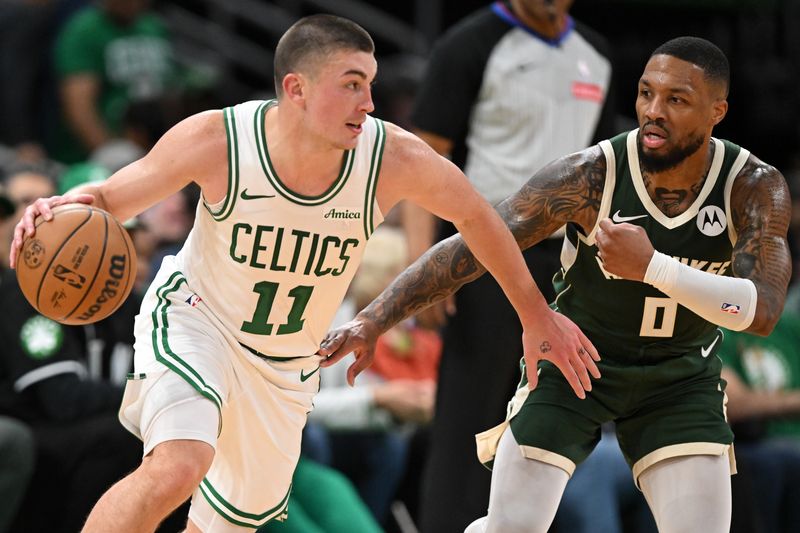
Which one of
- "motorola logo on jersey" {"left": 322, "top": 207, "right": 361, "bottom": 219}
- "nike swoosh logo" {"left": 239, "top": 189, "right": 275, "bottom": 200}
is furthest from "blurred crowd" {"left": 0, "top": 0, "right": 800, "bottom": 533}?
"nike swoosh logo" {"left": 239, "top": 189, "right": 275, "bottom": 200}

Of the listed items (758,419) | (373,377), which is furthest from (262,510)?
(758,419)

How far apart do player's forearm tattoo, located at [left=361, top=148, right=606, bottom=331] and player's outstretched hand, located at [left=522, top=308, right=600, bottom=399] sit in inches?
13.6

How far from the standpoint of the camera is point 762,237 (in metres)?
4.86

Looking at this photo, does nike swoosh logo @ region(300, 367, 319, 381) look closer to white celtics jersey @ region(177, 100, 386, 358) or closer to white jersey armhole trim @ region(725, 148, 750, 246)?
white celtics jersey @ region(177, 100, 386, 358)

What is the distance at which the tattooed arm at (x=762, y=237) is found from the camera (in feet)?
15.6

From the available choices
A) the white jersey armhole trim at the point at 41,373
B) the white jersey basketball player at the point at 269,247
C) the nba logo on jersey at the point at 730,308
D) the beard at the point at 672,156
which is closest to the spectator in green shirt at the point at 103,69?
the white jersey armhole trim at the point at 41,373

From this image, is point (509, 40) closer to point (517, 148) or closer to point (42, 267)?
point (517, 148)

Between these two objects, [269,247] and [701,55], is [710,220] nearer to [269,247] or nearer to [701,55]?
[701,55]

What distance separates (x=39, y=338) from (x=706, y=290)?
385cm

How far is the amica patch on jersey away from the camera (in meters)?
7.14

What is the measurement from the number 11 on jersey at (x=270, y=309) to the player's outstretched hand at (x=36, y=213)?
0.73 metres

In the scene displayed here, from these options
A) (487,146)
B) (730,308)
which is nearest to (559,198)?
(730,308)

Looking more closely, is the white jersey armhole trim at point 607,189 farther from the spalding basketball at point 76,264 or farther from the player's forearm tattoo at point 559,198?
the spalding basketball at point 76,264

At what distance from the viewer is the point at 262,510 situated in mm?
5449
